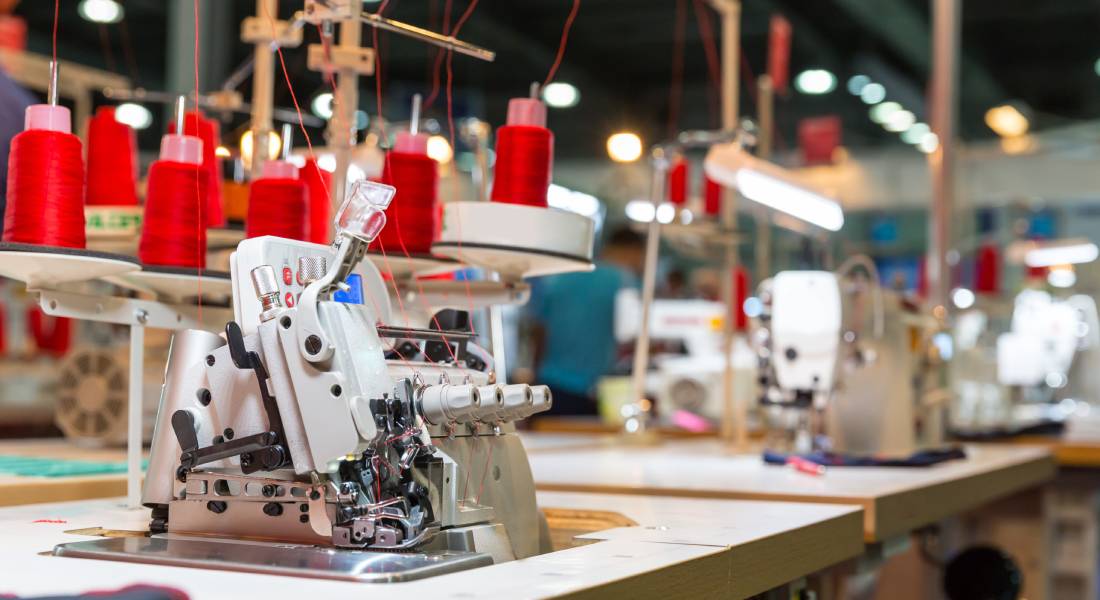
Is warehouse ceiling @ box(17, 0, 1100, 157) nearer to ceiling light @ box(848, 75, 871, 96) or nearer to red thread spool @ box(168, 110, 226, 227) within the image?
ceiling light @ box(848, 75, 871, 96)

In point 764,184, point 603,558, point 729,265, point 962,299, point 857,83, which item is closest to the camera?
point 603,558

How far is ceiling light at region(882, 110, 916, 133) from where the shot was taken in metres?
11.1

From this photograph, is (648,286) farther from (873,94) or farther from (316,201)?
(873,94)

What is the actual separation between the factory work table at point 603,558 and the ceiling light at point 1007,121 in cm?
855

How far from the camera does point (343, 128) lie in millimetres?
2145

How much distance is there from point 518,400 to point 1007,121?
9.35 metres

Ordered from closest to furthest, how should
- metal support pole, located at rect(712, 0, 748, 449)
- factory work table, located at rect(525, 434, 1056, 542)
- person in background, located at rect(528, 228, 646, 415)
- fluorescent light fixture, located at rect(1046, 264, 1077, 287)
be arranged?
1. factory work table, located at rect(525, 434, 1056, 542)
2. metal support pole, located at rect(712, 0, 748, 449)
3. person in background, located at rect(528, 228, 646, 415)
4. fluorescent light fixture, located at rect(1046, 264, 1077, 287)

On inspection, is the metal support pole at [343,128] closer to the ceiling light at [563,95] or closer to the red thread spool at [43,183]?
the red thread spool at [43,183]

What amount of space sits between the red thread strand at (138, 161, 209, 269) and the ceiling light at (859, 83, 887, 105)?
941 centimetres

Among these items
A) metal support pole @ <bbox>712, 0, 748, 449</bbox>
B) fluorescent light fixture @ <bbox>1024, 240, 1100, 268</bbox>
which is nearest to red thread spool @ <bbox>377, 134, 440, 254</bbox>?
metal support pole @ <bbox>712, 0, 748, 449</bbox>

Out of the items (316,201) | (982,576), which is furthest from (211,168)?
(982,576)

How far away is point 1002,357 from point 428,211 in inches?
160

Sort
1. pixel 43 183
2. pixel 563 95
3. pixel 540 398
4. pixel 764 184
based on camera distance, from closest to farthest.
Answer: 1. pixel 540 398
2. pixel 43 183
3. pixel 764 184
4. pixel 563 95

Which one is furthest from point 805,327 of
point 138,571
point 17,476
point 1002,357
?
point 1002,357
